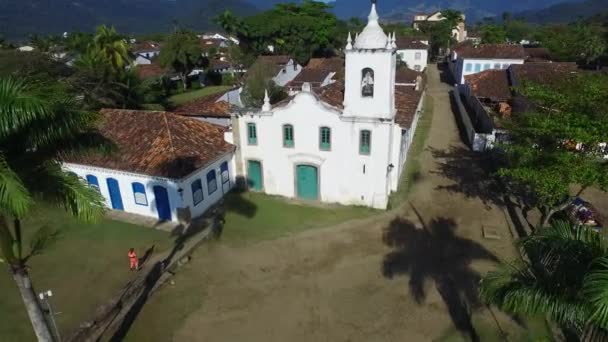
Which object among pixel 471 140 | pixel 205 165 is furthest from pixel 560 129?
pixel 471 140

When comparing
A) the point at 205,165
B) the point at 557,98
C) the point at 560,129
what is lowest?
the point at 205,165

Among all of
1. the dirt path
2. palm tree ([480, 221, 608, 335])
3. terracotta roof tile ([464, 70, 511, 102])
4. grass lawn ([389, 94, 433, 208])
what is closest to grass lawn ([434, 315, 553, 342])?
the dirt path

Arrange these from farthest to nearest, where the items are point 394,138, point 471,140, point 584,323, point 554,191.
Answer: point 471,140 → point 394,138 → point 554,191 → point 584,323

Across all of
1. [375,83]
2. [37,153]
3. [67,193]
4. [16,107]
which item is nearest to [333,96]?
[375,83]

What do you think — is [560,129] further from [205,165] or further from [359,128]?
[205,165]

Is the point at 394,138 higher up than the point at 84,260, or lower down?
higher up

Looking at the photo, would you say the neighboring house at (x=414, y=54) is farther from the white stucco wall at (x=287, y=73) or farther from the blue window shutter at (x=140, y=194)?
the blue window shutter at (x=140, y=194)

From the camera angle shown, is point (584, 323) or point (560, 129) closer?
point (584, 323)

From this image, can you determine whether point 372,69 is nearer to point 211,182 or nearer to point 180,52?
point 211,182
